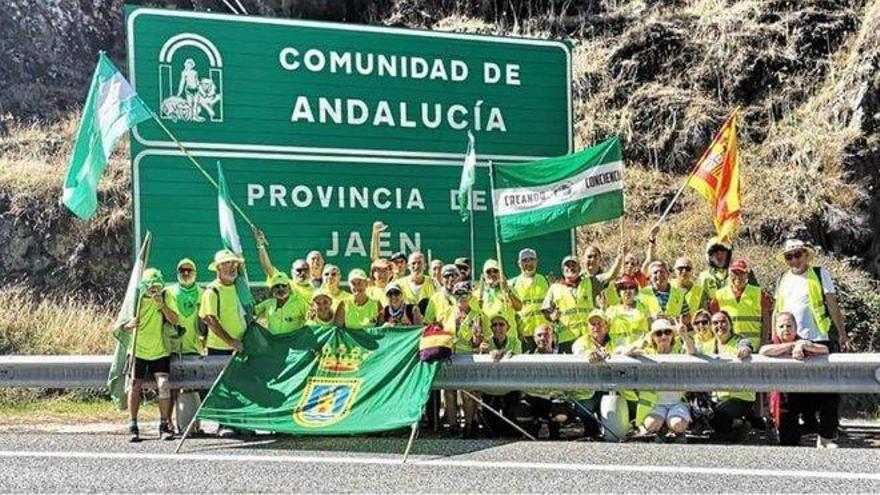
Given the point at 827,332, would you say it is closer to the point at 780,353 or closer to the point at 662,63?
the point at 780,353

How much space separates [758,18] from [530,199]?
9.59 m

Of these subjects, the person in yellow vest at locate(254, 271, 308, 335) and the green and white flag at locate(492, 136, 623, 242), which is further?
the green and white flag at locate(492, 136, 623, 242)

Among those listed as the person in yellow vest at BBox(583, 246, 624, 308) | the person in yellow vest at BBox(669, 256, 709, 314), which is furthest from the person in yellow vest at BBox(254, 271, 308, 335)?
the person in yellow vest at BBox(669, 256, 709, 314)

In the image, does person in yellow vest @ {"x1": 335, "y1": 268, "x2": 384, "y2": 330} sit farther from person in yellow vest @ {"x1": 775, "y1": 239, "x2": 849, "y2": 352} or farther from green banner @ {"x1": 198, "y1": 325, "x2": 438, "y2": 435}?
person in yellow vest @ {"x1": 775, "y1": 239, "x2": 849, "y2": 352}

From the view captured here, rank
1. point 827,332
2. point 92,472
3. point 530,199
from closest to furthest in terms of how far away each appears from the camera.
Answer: point 92,472, point 827,332, point 530,199

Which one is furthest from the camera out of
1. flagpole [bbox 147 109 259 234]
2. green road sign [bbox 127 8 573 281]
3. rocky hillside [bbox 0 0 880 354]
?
rocky hillside [bbox 0 0 880 354]

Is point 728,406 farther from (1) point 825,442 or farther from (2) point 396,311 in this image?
(2) point 396,311

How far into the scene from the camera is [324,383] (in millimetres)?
7254

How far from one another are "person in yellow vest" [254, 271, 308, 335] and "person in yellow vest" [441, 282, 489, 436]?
4.17ft

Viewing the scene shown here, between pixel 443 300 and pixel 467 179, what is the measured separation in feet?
5.66

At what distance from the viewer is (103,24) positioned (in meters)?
20.2

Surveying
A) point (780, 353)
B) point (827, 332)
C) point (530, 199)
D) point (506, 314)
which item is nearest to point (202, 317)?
point (506, 314)

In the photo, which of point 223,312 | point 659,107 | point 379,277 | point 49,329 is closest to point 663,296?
point 379,277

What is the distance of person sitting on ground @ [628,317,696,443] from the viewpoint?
23.2 ft
